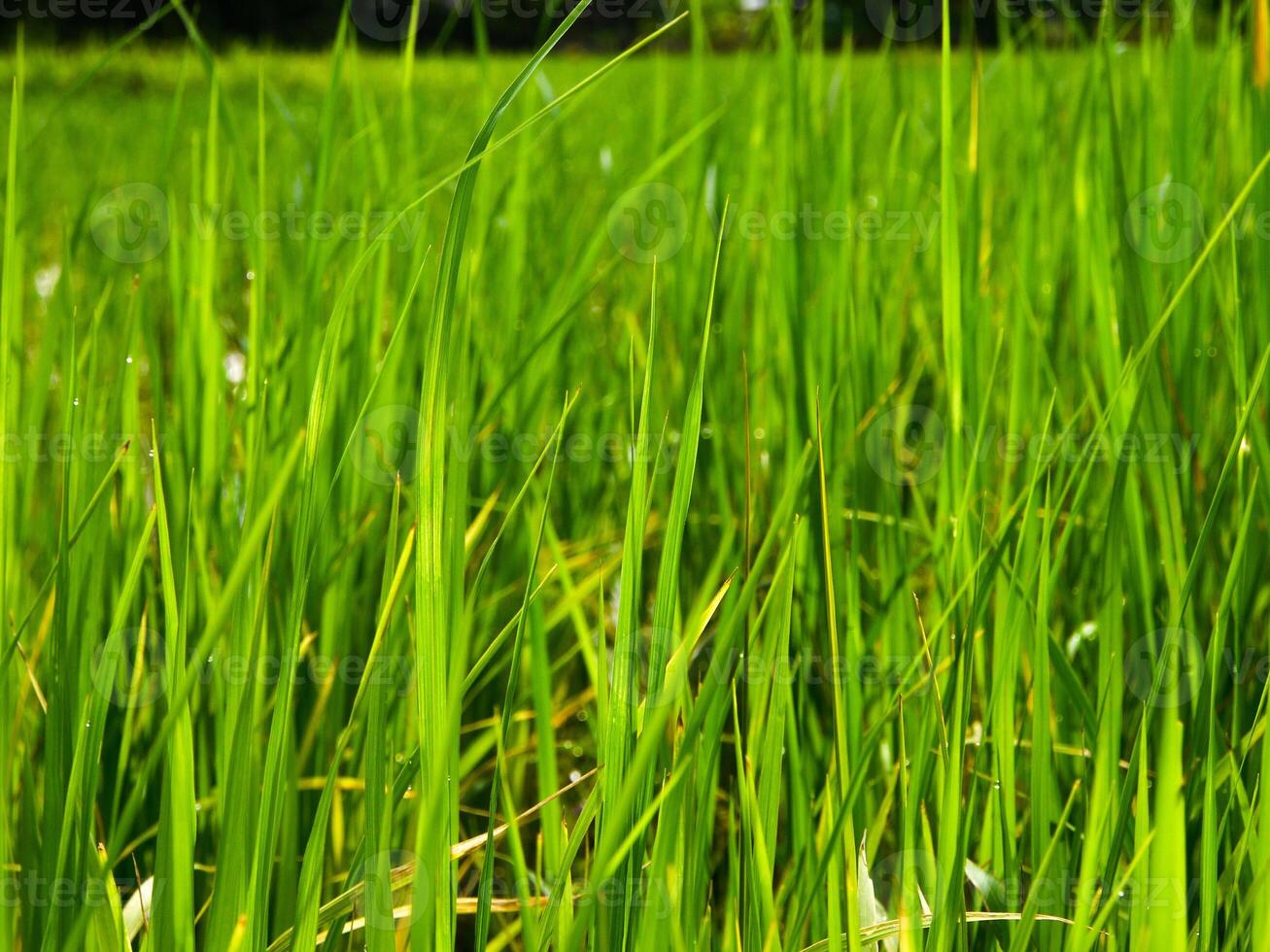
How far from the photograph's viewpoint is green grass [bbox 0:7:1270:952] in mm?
355

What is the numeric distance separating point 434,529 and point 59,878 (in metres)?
0.18

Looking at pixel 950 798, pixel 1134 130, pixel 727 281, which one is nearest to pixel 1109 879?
pixel 950 798

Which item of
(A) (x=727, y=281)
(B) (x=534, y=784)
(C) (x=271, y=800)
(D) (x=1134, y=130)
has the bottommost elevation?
(B) (x=534, y=784)

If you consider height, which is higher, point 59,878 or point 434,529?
point 434,529

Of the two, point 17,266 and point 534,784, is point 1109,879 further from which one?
point 17,266

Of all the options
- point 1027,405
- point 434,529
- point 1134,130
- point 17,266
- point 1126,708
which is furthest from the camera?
point 1134,130

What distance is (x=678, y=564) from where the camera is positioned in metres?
0.39

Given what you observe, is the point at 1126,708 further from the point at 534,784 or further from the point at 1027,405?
the point at 534,784

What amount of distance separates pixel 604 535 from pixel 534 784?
179 mm

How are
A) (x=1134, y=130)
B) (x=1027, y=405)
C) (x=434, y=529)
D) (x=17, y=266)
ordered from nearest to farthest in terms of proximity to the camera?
(x=434, y=529) < (x=17, y=266) < (x=1027, y=405) < (x=1134, y=130)

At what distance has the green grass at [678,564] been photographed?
355mm

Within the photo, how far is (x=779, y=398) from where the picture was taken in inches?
Answer: 32.7

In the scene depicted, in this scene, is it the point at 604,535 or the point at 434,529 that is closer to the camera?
the point at 434,529

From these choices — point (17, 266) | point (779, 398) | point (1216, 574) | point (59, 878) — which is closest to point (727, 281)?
point (779, 398)
